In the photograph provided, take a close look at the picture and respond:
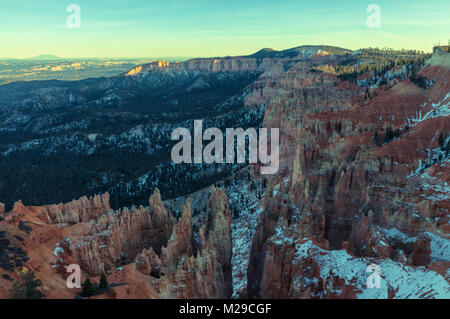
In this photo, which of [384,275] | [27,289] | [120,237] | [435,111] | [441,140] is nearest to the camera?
[27,289]

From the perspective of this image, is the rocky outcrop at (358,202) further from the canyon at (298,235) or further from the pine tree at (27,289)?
the pine tree at (27,289)

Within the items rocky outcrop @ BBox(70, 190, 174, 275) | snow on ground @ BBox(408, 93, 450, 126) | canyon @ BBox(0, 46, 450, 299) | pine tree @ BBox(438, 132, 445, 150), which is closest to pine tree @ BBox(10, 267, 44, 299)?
canyon @ BBox(0, 46, 450, 299)

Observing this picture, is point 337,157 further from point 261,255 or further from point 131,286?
point 131,286

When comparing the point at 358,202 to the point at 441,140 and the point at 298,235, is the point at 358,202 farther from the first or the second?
the point at 441,140

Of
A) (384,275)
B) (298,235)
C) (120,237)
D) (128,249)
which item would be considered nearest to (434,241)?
(384,275)

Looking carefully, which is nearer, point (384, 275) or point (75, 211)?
point (384, 275)

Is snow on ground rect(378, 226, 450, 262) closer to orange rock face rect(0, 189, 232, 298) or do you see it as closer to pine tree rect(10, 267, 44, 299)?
orange rock face rect(0, 189, 232, 298)
